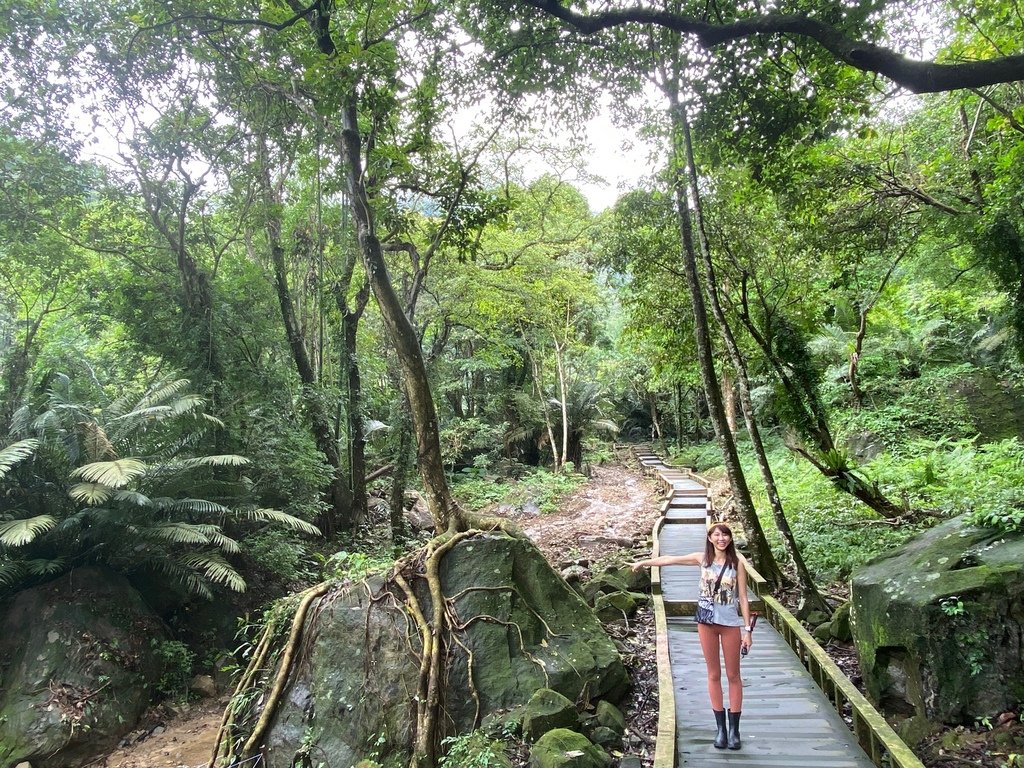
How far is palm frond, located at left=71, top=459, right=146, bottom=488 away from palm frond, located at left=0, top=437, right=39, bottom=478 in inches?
23.7

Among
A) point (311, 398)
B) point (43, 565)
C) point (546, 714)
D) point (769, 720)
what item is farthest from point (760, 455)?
A: point (43, 565)

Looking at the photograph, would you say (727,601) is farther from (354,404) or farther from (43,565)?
(354,404)

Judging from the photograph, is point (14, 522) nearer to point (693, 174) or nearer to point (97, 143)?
point (97, 143)

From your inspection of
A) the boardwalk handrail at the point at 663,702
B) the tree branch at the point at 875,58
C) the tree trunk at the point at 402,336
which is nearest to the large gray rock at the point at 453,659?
the boardwalk handrail at the point at 663,702

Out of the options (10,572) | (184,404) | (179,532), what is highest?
(184,404)

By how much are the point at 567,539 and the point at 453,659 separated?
7.76 metres

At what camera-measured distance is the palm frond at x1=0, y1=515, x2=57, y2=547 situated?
6156mm

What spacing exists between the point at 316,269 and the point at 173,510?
232 inches

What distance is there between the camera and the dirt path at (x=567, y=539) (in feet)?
21.1

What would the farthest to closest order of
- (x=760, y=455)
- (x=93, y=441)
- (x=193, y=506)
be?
(x=760, y=455) → (x=193, y=506) → (x=93, y=441)

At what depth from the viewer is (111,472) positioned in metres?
6.64

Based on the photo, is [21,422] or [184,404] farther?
[184,404]

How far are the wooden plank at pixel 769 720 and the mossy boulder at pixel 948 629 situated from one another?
74 cm

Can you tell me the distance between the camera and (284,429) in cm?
988
